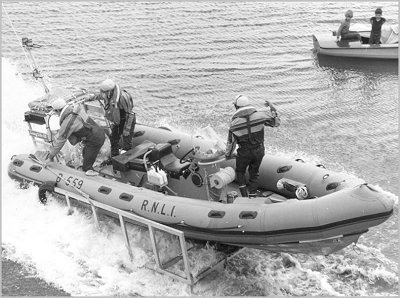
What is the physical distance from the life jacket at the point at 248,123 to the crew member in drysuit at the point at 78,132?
191 centimetres

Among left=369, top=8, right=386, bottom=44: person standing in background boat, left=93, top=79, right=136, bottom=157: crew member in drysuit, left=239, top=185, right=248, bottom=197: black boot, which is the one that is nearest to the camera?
left=239, top=185, right=248, bottom=197: black boot

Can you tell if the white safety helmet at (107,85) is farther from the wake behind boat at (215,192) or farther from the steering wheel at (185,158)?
the steering wheel at (185,158)

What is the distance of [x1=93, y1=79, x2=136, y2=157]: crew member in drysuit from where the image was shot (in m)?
7.23

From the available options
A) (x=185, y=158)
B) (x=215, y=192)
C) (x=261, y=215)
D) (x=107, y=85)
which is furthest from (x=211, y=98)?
(x=261, y=215)

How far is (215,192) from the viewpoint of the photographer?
6559 mm

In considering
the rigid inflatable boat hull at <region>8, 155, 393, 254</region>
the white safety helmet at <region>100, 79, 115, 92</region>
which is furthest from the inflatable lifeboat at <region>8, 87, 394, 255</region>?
the white safety helmet at <region>100, 79, 115, 92</region>

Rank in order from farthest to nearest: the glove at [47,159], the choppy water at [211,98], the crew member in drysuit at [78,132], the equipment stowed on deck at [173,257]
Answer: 1. the glove at [47,159]
2. the crew member in drysuit at [78,132]
3. the choppy water at [211,98]
4. the equipment stowed on deck at [173,257]

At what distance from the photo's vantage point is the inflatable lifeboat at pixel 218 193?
5.52m

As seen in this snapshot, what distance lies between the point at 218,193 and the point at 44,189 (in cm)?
240

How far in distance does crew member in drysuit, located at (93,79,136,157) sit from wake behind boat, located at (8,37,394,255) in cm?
27

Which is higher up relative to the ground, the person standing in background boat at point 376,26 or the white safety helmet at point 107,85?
the white safety helmet at point 107,85

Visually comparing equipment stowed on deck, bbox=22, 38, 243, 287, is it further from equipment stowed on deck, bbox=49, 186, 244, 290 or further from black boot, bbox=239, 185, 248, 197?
black boot, bbox=239, 185, 248, 197

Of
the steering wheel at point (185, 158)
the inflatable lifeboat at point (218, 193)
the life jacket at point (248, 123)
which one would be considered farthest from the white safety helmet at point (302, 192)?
the steering wheel at point (185, 158)

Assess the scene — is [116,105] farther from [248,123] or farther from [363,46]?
[363,46]
